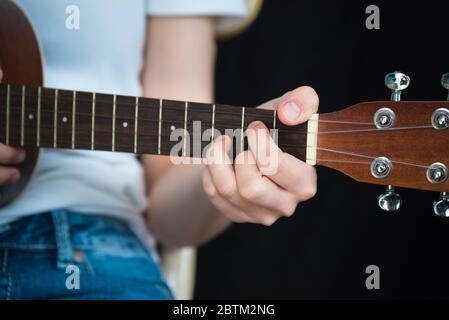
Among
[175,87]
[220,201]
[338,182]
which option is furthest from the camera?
[338,182]

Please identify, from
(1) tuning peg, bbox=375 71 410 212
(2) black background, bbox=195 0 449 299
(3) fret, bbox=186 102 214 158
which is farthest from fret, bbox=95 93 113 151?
(2) black background, bbox=195 0 449 299

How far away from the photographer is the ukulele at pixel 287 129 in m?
0.75

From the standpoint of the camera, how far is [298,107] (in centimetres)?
76

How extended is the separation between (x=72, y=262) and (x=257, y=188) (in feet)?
0.95

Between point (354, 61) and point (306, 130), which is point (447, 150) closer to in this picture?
point (306, 130)

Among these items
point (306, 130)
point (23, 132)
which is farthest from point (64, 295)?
point (306, 130)

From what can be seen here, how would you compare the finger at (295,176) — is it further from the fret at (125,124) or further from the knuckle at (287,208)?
the fret at (125,124)

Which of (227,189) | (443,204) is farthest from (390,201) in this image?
(227,189)

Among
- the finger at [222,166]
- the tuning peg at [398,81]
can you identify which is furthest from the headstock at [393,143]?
the finger at [222,166]

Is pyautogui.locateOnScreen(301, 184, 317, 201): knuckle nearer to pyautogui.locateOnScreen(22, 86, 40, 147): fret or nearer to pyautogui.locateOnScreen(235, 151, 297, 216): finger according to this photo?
pyautogui.locateOnScreen(235, 151, 297, 216): finger

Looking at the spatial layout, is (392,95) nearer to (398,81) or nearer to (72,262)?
(398,81)

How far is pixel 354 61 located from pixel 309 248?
447 millimetres
